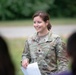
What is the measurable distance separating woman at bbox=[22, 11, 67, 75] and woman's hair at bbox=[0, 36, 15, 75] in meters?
2.13

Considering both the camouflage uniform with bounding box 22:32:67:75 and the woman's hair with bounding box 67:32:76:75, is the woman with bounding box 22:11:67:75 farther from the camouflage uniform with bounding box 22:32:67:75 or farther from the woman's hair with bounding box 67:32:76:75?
the woman's hair with bounding box 67:32:76:75

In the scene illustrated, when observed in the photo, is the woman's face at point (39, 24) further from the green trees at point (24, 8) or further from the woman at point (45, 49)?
the green trees at point (24, 8)

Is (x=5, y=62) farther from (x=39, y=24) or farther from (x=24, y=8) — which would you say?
(x=24, y=8)

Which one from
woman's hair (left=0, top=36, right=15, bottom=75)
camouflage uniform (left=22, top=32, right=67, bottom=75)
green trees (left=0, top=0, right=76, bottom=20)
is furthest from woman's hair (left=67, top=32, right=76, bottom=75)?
green trees (left=0, top=0, right=76, bottom=20)

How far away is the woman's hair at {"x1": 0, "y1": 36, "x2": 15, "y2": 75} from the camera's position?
132 inches

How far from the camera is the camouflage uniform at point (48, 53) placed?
556cm

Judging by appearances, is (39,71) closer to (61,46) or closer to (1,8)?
(61,46)

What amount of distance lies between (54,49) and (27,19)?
2038 centimetres

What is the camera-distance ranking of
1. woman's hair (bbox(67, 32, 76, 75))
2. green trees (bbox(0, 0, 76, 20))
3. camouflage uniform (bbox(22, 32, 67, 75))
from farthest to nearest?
green trees (bbox(0, 0, 76, 20)) → camouflage uniform (bbox(22, 32, 67, 75)) → woman's hair (bbox(67, 32, 76, 75))

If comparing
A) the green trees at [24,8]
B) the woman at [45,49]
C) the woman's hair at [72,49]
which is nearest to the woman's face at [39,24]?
the woman at [45,49]

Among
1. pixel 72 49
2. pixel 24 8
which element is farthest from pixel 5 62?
pixel 24 8

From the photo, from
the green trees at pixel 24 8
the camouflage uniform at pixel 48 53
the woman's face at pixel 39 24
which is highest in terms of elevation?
the green trees at pixel 24 8

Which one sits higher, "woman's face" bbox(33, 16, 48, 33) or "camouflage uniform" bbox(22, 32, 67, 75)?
"woman's face" bbox(33, 16, 48, 33)

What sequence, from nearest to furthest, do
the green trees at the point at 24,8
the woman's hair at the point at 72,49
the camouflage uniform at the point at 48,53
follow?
the woman's hair at the point at 72,49, the camouflage uniform at the point at 48,53, the green trees at the point at 24,8
